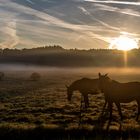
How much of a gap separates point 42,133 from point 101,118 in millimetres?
4141

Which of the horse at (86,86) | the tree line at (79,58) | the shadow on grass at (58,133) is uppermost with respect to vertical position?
the tree line at (79,58)

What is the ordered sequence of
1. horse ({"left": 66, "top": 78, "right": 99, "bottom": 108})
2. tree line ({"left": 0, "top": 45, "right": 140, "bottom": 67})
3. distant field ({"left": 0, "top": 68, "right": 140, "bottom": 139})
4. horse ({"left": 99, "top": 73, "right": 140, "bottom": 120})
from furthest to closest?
tree line ({"left": 0, "top": 45, "right": 140, "bottom": 67}) < horse ({"left": 66, "top": 78, "right": 99, "bottom": 108}) < horse ({"left": 99, "top": 73, "right": 140, "bottom": 120}) < distant field ({"left": 0, "top": 68, "right": 140, "bottom": 139})

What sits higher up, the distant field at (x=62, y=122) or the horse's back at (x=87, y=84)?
the horse's back at (x=87, y=84)

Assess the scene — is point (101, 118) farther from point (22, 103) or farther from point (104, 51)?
point (104, 51)

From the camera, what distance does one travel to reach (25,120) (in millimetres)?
21500

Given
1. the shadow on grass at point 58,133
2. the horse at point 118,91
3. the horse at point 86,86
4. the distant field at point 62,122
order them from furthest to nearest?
the horse at point 86,86
the horse at point 118,91
the distant field at point 62,122
the shadow on grass at point 58,133

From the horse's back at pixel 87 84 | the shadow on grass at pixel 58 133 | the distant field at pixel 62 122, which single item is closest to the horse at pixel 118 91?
the distant field at pixel 62 122

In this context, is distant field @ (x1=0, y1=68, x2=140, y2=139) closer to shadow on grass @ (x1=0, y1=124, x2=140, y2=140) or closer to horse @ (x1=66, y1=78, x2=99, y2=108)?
shadow on grass @ (x1=0, y1=124, x2=140, y2=140)

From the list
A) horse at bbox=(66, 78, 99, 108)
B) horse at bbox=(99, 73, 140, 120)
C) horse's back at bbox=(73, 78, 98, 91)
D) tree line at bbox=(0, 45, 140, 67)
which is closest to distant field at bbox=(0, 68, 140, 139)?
horse at bbox=(66, 78, 99, 108)

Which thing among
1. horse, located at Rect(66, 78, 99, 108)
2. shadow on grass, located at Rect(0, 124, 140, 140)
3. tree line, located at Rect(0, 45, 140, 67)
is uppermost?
tree line, located at Rect(0, 45, 140, 67)

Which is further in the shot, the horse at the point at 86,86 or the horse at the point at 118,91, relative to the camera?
the horse at the point at 86,86

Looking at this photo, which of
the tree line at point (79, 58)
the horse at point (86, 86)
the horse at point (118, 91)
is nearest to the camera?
the horse at point (118, 91)

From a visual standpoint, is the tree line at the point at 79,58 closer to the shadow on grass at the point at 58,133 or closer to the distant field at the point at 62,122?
the distant field at the point at 62,122

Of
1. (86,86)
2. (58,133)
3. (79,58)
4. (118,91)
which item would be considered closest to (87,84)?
(86,86)
